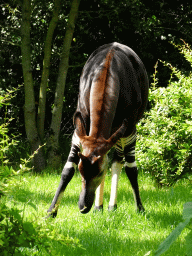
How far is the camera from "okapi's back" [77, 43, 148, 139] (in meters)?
3.60

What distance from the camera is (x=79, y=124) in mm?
3494

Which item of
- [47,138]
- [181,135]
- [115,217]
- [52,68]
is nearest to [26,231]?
[115,217]

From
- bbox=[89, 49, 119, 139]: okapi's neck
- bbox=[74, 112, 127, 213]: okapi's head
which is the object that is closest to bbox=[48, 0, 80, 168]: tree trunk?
bbox=[89, 49, 119, 139]: okapi's neck

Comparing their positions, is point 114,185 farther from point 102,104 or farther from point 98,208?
point 102,104

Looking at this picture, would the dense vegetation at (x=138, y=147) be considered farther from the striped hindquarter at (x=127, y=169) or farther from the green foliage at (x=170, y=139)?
the striped hindquarter at (x=127, y=169)

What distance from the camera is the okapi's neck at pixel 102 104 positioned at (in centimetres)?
351

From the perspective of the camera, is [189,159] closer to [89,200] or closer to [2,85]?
[89,200]

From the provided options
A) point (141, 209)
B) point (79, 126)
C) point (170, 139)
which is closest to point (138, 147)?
point (170, 139)

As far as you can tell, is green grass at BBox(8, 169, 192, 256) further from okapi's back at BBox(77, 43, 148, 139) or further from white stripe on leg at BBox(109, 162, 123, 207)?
okapi's back at BBox(77, 43, 148, 139)

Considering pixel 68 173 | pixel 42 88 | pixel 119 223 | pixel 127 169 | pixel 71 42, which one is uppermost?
pixel 71 42

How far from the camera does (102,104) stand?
143 inches

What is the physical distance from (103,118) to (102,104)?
0.15 metres


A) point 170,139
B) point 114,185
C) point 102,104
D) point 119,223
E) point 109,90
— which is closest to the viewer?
point 102,104

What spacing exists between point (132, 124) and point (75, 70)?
16.2 feet
